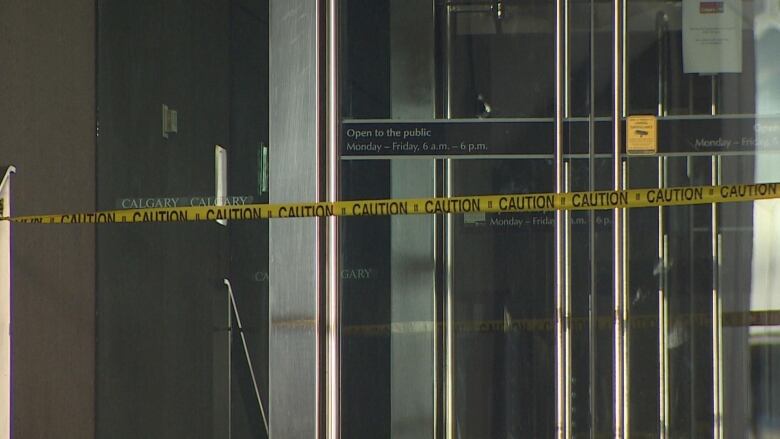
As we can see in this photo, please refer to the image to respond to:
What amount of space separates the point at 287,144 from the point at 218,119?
14.6 inches

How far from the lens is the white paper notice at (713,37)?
16.3 ft

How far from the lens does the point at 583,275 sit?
195 inches

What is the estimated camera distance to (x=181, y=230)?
535 centimetres

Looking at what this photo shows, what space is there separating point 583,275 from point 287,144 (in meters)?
1.40

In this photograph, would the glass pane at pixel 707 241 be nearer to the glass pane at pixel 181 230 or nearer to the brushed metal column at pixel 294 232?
the brushed metal column at pixel 294 232

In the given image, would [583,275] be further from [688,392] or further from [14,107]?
[14,107]

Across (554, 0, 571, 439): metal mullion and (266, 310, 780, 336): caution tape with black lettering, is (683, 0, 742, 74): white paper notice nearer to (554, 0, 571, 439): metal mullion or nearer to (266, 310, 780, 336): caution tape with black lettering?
(554, 0, 571, 439): metal mullion

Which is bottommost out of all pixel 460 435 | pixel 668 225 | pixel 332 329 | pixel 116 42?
pixel 460 435

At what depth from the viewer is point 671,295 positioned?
4.95 meters

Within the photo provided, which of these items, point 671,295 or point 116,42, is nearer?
point 671,295

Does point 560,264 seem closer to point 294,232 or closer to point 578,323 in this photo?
point 578,323

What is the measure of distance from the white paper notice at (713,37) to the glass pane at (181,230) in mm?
1828

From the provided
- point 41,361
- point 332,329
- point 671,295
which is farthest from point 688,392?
point 41,361

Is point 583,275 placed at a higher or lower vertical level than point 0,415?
higher
